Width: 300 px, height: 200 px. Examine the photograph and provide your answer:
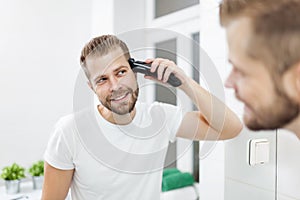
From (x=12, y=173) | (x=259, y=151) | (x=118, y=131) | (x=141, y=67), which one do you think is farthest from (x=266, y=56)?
(x=12, y=173)

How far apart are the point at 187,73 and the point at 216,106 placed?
101 mm

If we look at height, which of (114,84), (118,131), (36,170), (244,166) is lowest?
(36,170)

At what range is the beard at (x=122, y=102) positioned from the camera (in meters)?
0.58

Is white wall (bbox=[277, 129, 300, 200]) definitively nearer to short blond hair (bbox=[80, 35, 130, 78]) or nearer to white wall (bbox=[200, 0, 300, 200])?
white wall (bbox=[200, 0, 300, 200])

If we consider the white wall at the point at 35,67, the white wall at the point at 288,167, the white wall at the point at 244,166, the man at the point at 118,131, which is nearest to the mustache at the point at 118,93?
the man at the point at 118,131

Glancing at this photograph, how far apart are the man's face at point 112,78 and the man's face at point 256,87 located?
249 millimetres

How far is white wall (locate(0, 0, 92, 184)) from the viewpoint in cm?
137

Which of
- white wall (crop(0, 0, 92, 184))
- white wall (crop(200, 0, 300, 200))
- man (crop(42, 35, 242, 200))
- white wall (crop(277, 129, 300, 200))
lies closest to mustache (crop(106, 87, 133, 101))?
man (crop(42, 35, 242, 200))

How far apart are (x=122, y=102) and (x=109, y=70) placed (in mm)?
74

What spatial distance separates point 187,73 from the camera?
A: 25.8 inches

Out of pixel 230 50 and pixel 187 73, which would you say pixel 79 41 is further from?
pixel 230 50

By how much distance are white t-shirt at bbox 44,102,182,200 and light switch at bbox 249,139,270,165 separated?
25 centimetres

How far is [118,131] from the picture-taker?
675 mm

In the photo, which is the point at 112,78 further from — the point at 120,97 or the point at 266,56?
the point at 266,56
